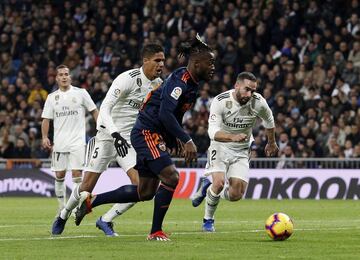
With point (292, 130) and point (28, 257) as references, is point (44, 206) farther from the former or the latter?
point (28, 257)

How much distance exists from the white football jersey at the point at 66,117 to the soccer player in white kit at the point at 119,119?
4439mm

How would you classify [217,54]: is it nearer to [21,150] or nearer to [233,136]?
[21,150]

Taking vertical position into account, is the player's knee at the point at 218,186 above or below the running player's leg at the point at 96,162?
below

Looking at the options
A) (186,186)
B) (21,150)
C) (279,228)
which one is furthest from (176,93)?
(21,150)

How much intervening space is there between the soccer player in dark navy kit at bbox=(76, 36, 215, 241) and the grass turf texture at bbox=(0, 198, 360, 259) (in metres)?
0.59

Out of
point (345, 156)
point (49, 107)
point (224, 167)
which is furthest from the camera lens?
point (345, 156)

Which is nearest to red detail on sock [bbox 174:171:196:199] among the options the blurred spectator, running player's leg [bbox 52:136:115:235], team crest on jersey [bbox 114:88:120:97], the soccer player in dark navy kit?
the blurred spectator

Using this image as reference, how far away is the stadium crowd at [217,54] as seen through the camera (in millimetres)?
26203

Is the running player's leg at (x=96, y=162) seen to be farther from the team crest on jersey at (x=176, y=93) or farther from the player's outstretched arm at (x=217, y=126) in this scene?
the team crest on jersey at (x=176, y=93)

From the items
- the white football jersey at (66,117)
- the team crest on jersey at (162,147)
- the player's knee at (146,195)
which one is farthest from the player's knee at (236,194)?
the white football jersey at (66,117)

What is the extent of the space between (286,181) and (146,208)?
5.45m

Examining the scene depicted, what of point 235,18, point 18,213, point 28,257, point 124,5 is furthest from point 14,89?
point 28,257

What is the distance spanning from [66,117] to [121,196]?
6213mm

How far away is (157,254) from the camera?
33.8ft
